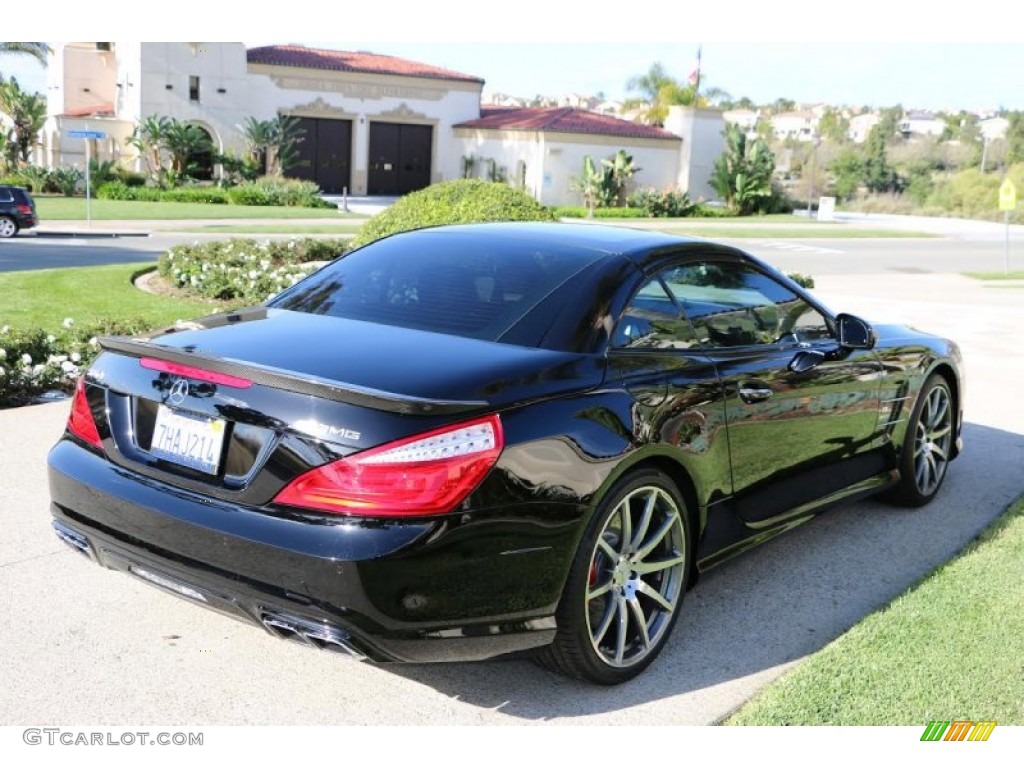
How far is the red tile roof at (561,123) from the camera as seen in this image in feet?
155

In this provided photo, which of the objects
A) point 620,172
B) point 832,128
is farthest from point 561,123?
point 832,128

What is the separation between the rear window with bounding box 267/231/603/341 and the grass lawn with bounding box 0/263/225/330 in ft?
20.4

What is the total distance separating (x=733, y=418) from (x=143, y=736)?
Answer: 242 cm

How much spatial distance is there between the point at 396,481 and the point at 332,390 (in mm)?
338

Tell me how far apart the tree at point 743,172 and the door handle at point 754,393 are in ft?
145

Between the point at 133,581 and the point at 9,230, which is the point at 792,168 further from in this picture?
the point at 133,581

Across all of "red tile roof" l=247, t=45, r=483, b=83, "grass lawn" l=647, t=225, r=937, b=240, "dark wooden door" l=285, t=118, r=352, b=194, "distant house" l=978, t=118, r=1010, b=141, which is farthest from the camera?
"distant house" l=978, t=118, r=1010, b=141

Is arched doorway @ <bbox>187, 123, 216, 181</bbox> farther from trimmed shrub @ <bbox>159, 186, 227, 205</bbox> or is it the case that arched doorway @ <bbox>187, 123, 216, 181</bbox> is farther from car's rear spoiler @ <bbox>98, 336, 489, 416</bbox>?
car's rear spoiler @ <bbox>98, 336, 489, 416</bbox>

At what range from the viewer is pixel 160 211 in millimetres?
33000

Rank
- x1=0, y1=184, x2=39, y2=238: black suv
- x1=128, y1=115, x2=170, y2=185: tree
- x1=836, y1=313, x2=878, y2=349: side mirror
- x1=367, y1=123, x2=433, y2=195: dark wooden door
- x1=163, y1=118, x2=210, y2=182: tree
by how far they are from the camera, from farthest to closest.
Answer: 1. x1=367, y1=123, x2=433, y2=195: dark wooden door
2. x1=163, y1=118, x2=210, y2=182: tree
3. x1=128, y1=115, x2=170, y2=185: tree
4. x1=0, y1=184, x2=39, y2=238: black suv
5. x1=836, y1=313, x2=878, y2=349: side mirror

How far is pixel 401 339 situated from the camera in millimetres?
3756

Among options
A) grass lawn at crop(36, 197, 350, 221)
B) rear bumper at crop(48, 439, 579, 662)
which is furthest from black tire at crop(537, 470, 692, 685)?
grass lawn at crop(36, 197, 350, 221)

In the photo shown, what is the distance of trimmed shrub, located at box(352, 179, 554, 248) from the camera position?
12664 mm

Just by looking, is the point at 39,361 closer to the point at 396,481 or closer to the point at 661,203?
the point at 396,481
